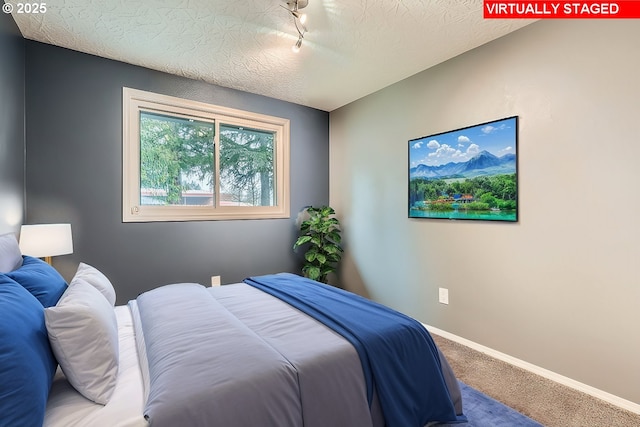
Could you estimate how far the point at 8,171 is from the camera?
2012 mm

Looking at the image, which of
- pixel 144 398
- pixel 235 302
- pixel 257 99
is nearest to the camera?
pixel 144 398

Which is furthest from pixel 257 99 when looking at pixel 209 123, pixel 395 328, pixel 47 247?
pixel 395 328

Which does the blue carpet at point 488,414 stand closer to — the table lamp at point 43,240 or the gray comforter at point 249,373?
the gray comforter at point 249,373

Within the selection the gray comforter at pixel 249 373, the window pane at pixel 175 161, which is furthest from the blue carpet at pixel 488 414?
the window pane at pixel 175 161

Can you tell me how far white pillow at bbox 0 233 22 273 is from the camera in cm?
140

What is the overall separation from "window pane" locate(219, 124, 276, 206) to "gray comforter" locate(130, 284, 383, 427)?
2.01 m

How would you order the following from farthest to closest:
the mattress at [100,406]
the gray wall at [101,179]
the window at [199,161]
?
the window at [199,161] < the gray wall at [101,179] < the mattress at [100,406]

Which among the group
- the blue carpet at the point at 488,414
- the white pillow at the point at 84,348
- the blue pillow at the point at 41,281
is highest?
the blue pillow at the point at 41,281

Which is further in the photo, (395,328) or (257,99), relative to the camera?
(257,99)

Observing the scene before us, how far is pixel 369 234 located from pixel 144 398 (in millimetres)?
2817

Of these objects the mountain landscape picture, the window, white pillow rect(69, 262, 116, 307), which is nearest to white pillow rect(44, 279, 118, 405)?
white pillow rect(69, 262, 116, 307)

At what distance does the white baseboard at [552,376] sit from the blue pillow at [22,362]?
9.12 ft

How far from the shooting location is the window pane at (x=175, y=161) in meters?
3.00

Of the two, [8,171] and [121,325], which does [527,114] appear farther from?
[8,171]
